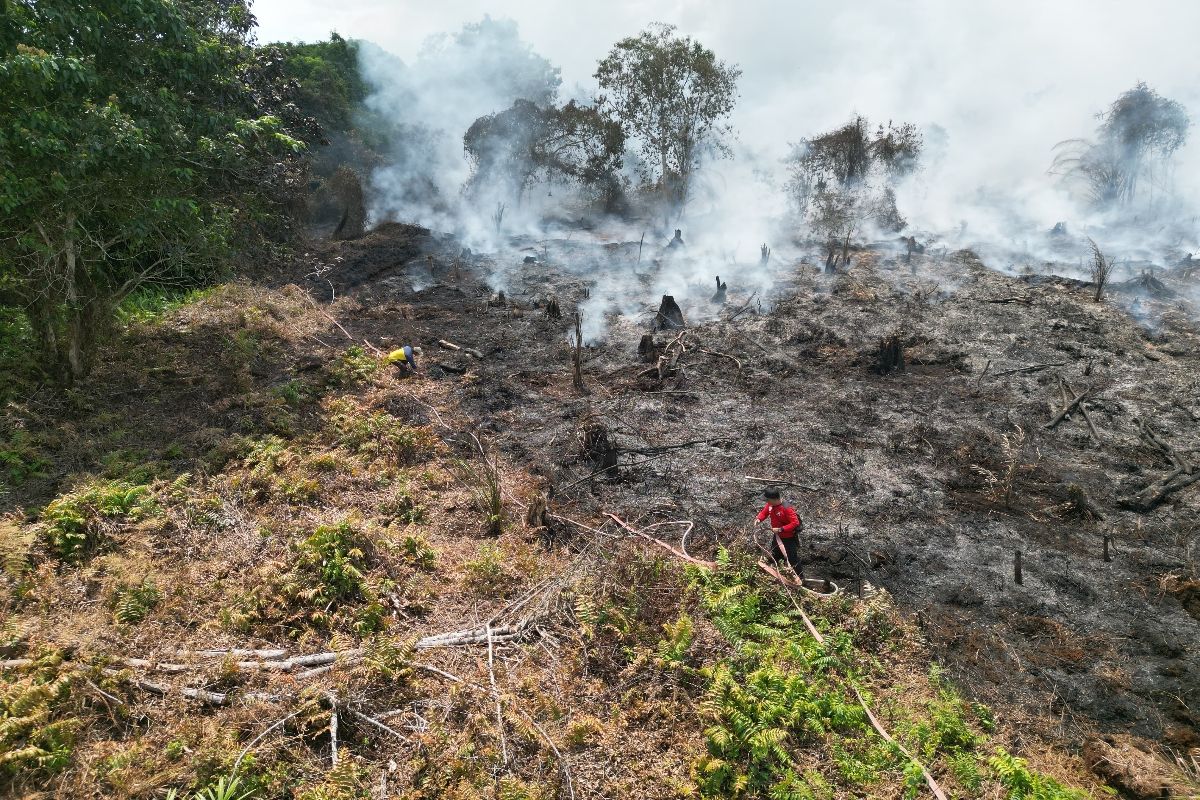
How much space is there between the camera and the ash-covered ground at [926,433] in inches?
219

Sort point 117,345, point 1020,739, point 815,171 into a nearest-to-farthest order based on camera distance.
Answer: point 1020,739
point 117,345
point 815,171

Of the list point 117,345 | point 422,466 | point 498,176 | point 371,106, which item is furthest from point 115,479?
point 371,106

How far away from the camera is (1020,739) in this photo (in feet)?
14.4

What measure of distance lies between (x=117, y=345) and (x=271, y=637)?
26.4 ft

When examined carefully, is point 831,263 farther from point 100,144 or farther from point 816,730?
point 100,144

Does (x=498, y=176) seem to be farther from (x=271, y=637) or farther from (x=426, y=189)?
(x=271, y=637)

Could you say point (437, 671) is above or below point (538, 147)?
below

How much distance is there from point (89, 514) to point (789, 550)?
6.68 metres

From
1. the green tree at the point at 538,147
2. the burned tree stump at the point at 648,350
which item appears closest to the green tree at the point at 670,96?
the green tree at the point at 538,147

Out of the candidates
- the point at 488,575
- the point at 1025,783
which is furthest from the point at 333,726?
the point at 1025,783

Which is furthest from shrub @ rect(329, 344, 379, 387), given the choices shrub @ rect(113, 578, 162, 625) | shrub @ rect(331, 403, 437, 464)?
shrub @ rect(113, 578, 162, 625)

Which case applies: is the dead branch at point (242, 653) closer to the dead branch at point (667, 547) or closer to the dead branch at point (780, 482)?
the dead branch at point (667, 547)

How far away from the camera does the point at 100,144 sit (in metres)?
6.88

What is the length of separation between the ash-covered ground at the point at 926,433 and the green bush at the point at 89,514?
4.23m
